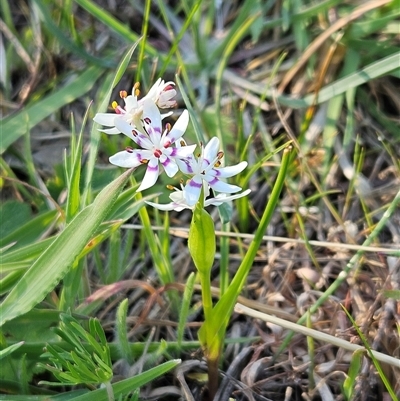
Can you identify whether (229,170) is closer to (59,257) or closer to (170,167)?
(170,167)

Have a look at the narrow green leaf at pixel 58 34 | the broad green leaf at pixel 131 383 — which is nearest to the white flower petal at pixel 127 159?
the broad green leaf at pixel 131 383

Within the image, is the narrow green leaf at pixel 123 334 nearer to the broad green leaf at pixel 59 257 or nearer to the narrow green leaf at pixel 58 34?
the broad green leaf at pixel 59 257

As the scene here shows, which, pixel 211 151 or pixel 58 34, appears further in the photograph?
pixel 58 34

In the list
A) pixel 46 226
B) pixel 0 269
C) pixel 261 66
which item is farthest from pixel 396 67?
pixel 0 269

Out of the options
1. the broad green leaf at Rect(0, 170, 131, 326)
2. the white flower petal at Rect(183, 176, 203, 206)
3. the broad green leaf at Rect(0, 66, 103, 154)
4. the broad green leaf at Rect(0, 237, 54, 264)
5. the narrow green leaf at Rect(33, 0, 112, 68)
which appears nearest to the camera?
the white flower petal at Rect(183, 176, 203, 206)

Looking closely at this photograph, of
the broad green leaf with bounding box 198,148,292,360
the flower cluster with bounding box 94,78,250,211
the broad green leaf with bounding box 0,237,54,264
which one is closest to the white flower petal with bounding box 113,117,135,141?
the flower cluster with bounding box 94,78,250,211

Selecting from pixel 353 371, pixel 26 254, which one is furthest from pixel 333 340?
pixel 26 254

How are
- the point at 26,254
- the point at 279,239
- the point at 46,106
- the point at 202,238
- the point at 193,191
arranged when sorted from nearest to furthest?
the point at 193,191, the point at 202,238, the point at 26,254, the point at 279,239, the point at 46,106

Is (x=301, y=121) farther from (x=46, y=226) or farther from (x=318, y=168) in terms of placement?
(x=46, y=226)

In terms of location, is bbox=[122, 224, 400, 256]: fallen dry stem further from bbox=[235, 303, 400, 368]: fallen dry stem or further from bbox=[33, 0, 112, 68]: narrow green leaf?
bbox=[33, 0, 112, 68]: narrow green leaf
